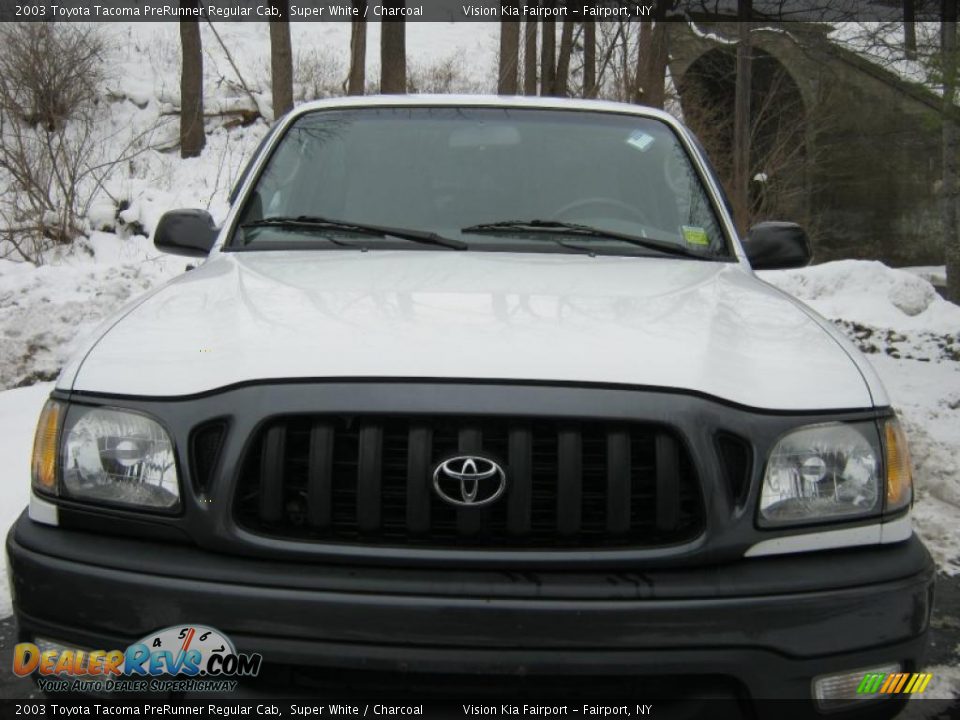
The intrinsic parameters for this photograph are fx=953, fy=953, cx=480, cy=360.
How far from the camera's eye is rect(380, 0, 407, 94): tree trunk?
44.8 feet

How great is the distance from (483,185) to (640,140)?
0.67 meters

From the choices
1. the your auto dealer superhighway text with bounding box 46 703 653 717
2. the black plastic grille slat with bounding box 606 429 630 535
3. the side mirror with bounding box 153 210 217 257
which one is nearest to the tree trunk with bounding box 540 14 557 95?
the side mirror with bounding box 153 210 217 257

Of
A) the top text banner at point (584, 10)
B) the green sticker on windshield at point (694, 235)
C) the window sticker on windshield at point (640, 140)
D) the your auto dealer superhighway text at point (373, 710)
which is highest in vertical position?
the top text banner at point (584, 10)

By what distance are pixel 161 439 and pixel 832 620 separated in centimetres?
136

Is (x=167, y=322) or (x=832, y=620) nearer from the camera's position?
(x=832, y=620)

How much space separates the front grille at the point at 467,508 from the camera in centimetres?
185

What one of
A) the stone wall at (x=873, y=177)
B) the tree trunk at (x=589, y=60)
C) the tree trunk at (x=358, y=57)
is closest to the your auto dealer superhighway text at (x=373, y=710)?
the tree trunk at (x=358, y=57)

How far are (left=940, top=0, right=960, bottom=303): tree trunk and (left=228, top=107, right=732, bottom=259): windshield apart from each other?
10827 millimetres

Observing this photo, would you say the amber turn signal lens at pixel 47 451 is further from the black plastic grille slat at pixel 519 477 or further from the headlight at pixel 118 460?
the black plastic grille slat at pixel 519 477

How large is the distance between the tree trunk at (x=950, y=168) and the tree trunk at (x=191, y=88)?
1337 cm

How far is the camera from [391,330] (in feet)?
6.73

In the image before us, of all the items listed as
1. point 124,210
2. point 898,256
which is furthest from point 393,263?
point 898,256

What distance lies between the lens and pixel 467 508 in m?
1.84

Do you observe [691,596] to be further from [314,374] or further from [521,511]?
[314,374]
